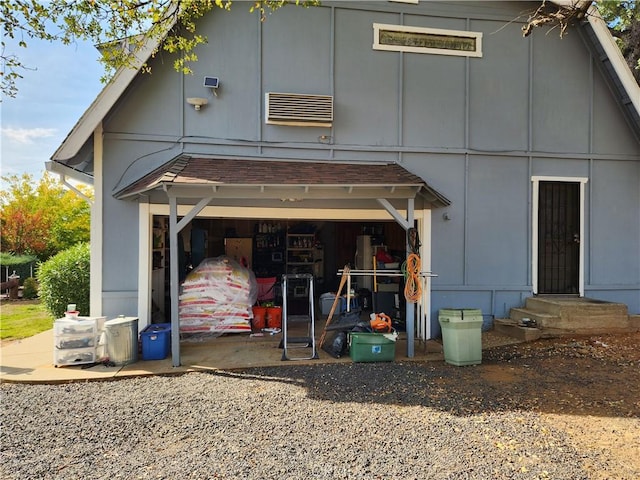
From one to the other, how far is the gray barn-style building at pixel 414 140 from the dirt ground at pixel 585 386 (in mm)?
1382

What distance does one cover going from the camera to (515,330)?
679 centimetres

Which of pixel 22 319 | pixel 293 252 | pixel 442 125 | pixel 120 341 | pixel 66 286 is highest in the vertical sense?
pixel 442 125

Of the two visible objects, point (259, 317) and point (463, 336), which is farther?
point (259, 317)

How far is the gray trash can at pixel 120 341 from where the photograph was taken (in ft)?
17.9

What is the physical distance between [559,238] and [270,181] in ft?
19.0

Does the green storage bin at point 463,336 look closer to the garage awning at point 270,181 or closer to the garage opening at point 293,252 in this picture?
the garage awning at point 270,181

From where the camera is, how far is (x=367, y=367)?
5363 millimetres

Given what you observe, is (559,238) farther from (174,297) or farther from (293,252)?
(174,297)

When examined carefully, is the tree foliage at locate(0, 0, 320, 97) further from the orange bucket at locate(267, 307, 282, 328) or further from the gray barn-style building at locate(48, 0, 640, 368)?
the orange bucket at locate(267, 307, 282, 328)

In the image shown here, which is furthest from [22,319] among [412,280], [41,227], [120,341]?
[412,280]

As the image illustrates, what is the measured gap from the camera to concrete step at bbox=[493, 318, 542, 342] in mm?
6609

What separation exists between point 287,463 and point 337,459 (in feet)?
1.28

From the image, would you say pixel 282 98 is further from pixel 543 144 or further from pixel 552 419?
pixel 552 419

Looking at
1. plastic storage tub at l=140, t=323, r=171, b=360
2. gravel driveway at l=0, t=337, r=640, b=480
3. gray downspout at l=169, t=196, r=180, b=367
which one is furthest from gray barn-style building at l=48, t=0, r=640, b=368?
gravel driveway at l=0, t=337, r=640, b=480
